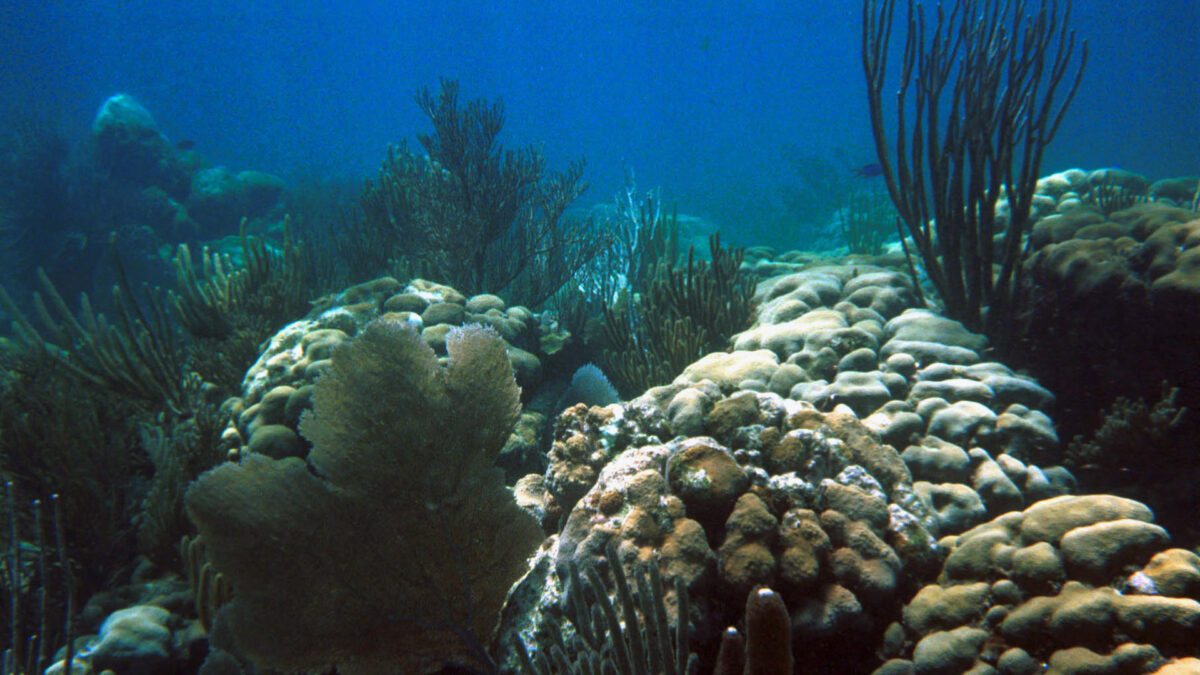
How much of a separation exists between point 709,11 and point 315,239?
105897 mm

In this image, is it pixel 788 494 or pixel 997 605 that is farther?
pixel 788 494

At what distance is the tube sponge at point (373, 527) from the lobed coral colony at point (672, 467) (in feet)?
0.04

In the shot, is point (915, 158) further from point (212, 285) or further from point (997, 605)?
point (212, 285)

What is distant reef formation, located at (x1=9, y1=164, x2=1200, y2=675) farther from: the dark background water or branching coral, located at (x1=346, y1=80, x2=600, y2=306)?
the dark background water

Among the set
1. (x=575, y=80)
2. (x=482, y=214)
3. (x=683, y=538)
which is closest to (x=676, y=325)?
(x=683, y=538)

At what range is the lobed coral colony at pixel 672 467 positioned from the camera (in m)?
2.10

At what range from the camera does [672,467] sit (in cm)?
250

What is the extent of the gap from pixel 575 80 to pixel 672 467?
129 metres

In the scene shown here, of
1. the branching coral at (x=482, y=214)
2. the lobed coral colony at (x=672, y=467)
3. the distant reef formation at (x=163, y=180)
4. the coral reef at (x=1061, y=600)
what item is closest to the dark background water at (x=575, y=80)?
the distant reef formation at (x=163, y=180)

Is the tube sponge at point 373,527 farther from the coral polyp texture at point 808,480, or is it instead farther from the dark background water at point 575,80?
the dark background water at point 575,80

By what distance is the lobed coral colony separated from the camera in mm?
2104

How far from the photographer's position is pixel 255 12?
74312 millimetres

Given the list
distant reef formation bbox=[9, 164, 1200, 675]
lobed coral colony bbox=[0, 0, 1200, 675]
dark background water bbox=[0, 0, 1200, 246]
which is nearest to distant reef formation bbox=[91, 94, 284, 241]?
dark background water bbox=[0, 0, 1200, 246]

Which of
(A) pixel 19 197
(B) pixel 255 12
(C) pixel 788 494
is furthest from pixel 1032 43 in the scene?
(B) pixel 255 12
